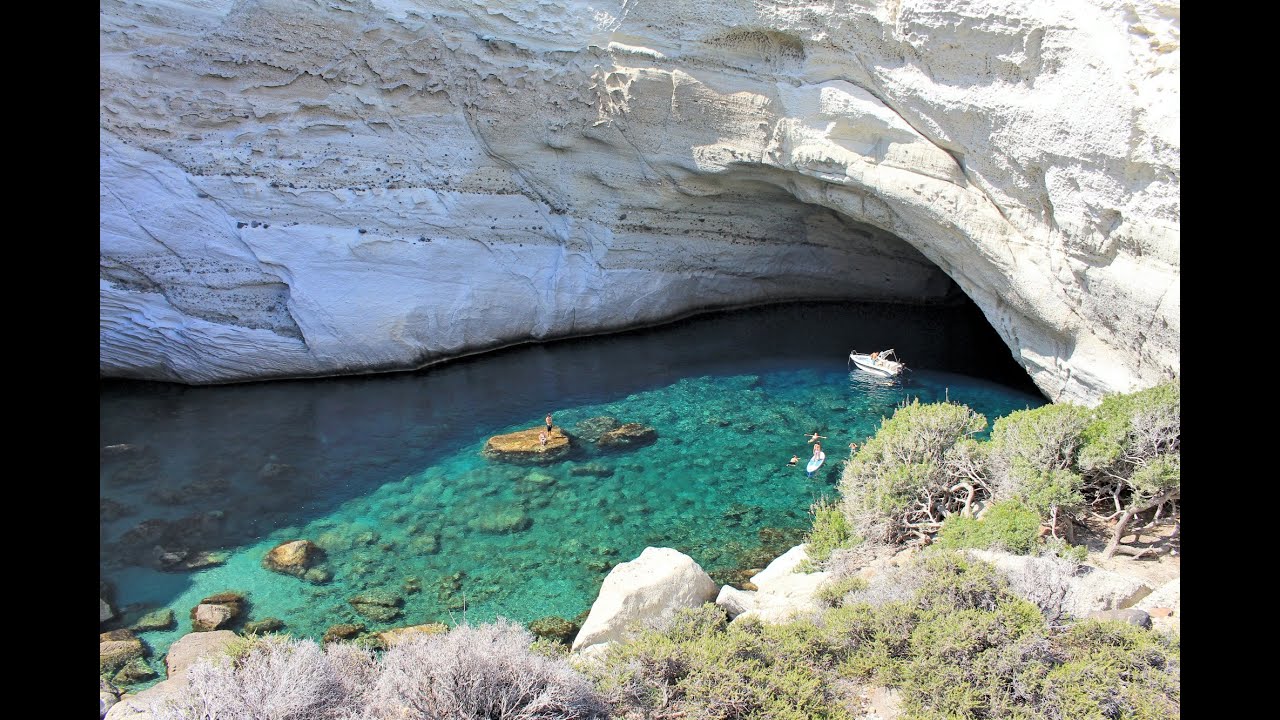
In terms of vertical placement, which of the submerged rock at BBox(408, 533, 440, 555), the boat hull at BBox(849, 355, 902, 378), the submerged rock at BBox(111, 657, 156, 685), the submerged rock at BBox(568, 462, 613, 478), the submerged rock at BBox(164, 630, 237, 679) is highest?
the boat hull at BBox(849, 355, 902, 378)

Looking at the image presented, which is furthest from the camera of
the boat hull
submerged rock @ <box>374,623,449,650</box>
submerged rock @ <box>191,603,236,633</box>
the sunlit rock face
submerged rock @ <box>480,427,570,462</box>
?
the boat hull

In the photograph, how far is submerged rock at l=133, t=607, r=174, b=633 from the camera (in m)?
9.55

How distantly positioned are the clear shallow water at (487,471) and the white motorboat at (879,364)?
0.44m

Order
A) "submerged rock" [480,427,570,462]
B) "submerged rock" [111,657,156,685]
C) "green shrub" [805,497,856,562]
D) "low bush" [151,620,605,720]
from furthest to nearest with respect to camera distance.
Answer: "submerged rock" [480,427,570,462]
"green shrub" [805,497,856,562]
"submerged rock" [111,657,156,685]
"low bush" [151,620,605,720]

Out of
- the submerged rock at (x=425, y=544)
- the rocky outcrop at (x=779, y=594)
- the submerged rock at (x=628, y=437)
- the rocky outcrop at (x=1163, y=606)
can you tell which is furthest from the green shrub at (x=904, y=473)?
the submerged rock at (x=425, y=544)

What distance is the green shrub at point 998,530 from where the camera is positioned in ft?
26.7

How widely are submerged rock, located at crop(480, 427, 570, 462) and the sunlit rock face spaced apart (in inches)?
178

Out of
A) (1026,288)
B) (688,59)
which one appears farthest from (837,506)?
(688,59)

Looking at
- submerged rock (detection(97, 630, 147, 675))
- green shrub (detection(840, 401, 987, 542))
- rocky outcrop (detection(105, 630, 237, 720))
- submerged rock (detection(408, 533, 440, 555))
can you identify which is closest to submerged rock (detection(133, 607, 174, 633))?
submerged rock (detection(97, 630, 147, 675))

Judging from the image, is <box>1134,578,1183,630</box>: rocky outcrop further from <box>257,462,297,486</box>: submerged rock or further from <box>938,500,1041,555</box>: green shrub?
<box>257,462,297,486</box>: submerged rock

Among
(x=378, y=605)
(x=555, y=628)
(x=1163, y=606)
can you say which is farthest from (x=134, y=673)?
(x=1163, y=606)

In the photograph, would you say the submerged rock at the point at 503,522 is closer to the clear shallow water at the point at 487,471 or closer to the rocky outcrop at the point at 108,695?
the clear shallow water at the point at 487,471

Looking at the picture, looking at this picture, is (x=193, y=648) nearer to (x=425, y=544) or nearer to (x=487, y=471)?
(x=425, y=544)
